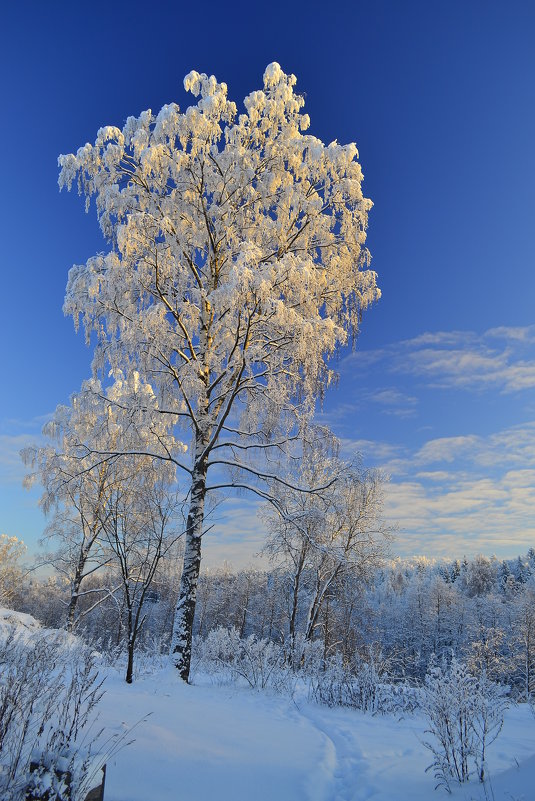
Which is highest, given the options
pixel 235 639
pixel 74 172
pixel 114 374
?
pixel 74 172

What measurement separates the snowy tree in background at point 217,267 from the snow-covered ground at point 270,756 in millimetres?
2989

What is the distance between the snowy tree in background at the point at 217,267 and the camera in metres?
7.72

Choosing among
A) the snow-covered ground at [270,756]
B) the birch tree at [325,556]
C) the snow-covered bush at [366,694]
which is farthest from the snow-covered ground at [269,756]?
Result: the birch tree at [325,556]

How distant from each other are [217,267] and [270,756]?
8.20 metres

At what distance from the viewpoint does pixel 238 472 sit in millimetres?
8922

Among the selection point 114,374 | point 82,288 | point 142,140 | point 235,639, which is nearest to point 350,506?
point 235,639

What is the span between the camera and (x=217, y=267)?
30.5 feet

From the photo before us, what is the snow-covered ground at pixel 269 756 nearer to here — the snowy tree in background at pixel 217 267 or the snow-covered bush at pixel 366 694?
the snow-covered bush at pixel 366 694

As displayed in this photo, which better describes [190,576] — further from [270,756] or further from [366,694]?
[270,756]

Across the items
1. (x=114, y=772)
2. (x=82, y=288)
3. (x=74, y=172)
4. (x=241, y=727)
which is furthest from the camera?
(x=74, y=172)

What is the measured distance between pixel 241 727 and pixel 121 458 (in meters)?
5.18

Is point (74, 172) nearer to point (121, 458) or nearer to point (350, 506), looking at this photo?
point (121, 458)

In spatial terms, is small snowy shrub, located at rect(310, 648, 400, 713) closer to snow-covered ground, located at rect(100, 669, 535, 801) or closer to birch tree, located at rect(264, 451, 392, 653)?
snow-covered ground, located at rect(100, 669, 535, 801)

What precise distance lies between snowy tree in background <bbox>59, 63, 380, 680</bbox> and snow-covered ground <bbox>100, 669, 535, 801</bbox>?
2989 mm
